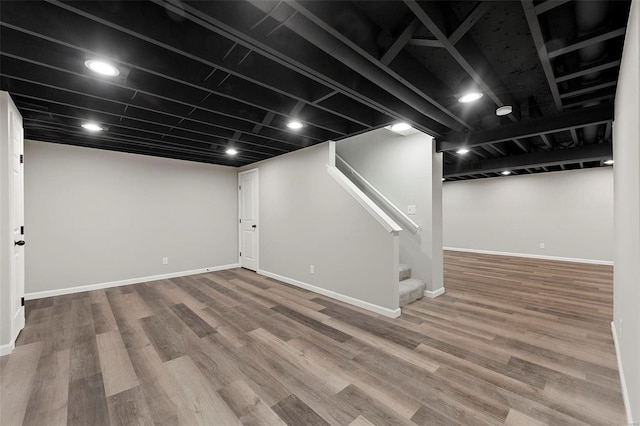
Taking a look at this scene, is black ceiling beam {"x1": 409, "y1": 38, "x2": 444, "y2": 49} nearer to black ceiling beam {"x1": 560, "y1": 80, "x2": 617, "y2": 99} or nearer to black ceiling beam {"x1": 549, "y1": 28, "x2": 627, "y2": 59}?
A: black ceiling beam {"x1": 549, "y1": 28, "x2": 627, "y2": 59}

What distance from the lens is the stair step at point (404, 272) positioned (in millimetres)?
3825

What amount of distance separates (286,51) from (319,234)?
268 centimetres

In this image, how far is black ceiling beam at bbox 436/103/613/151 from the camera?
2660 mm

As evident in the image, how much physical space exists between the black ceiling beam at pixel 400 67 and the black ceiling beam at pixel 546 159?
114 inches

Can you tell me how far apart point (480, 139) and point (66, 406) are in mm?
4691

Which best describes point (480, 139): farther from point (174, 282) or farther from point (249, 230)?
point (174, 282)

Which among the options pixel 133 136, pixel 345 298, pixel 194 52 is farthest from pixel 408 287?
pixel 133 136

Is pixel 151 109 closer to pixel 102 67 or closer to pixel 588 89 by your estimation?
pixel 102 67

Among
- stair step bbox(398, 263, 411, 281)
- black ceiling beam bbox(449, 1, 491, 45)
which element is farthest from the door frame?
stair step bbox(398, 263, 411, 281)

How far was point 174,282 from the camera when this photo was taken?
4.59m

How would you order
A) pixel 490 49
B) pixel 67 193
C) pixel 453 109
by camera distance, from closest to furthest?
pixel 490 49 < pixel 453 109 < pixel 67 193

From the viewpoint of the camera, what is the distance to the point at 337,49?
1683 mm

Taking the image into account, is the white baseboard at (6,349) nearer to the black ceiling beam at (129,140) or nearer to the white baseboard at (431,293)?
the black ceiling beam at (129,140)

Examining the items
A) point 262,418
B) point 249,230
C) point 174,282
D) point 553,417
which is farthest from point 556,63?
point 174,282
